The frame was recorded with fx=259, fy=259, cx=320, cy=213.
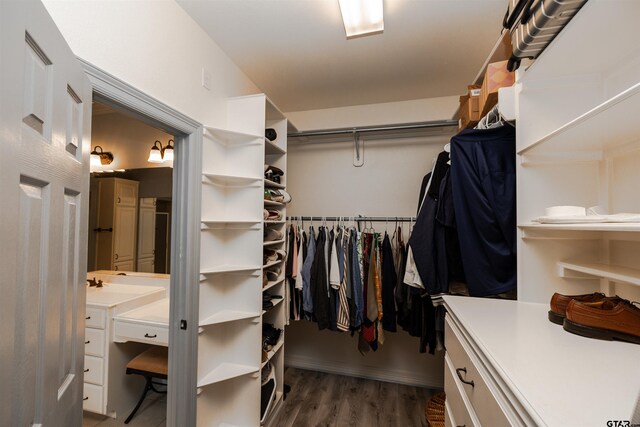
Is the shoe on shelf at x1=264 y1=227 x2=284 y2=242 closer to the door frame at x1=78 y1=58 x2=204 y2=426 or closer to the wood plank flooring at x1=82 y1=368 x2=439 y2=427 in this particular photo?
the door frame at x1=78 y1=58 x2=204 y2=426

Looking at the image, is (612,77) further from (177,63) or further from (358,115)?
(177,63)

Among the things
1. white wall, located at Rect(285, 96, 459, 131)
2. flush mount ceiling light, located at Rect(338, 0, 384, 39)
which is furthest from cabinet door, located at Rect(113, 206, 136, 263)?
flush mount ceiling light, located at Rect(338, 0, 384, 39)

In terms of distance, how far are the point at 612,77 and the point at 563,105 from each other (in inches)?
6.5

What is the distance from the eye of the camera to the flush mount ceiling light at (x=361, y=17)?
4.29 feet

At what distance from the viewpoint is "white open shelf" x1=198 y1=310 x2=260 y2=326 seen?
1.55m

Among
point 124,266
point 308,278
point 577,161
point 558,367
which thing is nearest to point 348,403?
point 308,278

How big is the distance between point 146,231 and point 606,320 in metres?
3.03

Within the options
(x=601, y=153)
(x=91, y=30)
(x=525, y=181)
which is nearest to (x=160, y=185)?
(x=91, y=30)

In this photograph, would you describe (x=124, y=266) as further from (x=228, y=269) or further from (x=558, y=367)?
(x=558, y=367)

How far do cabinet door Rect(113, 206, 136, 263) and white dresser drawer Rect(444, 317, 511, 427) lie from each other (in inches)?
109

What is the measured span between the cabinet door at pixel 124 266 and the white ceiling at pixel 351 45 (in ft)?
6.90

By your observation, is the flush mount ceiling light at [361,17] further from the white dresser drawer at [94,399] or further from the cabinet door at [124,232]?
the white dresser drawer at [94,399]

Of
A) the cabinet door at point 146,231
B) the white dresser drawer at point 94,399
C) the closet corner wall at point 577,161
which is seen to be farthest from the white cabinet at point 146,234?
the closet corner wall at point 577,161

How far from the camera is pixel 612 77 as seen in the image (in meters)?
1.05
